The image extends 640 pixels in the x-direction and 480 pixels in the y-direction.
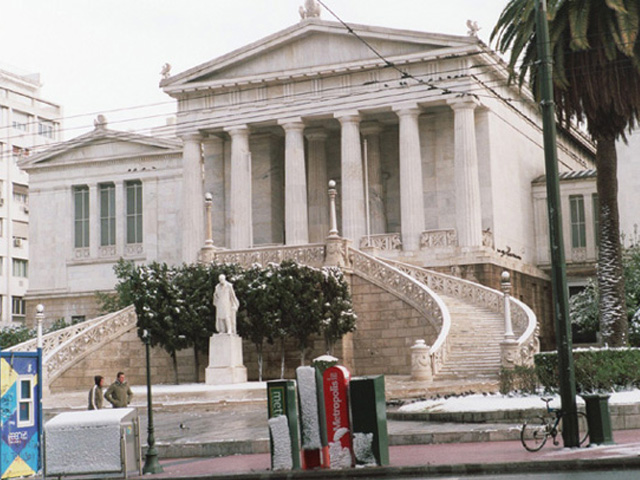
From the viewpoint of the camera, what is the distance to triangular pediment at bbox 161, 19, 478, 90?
4969cm

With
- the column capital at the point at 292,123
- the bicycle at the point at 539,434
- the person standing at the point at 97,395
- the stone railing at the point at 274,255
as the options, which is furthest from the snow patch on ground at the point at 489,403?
the column capital at the point at 292,123

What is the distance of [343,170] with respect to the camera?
51750 millimetres

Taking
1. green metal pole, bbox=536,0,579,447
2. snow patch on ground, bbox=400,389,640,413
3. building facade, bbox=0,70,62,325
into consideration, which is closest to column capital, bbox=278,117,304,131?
snow patch on ground, bbox=400,389,640,413

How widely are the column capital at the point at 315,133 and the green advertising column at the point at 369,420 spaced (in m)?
41.2

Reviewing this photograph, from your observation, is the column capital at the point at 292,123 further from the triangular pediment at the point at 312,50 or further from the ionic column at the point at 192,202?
the ionic column at the point at 192,202

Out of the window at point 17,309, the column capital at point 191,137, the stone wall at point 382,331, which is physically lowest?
the stone wall at point 382,331

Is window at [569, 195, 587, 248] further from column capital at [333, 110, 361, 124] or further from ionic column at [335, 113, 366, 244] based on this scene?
column capital at [333, 110, 361, 124]

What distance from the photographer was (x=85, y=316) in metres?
62.2

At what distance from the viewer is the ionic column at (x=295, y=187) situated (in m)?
52.3

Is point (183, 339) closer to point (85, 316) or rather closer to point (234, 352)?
point (234, 352)

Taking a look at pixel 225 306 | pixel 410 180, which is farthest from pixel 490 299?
pixel 410 180

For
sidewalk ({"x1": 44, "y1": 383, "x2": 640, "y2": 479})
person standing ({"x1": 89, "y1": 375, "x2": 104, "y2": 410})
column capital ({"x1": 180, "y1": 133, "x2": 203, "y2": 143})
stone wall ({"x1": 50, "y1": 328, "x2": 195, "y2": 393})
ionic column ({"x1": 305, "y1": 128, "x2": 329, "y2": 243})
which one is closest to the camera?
sidewalk ({"x1": 44, "y1": 383, "x2": 640, "y2": 479})

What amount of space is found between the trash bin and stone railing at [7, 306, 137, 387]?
24106 mm

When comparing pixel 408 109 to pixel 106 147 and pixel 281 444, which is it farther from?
pixel 281 444
